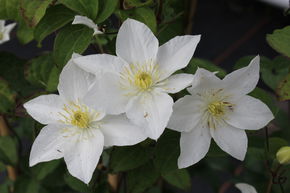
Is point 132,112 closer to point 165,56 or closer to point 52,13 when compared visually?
point 165,56

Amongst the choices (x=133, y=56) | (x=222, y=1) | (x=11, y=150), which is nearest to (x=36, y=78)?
(x=11, y=150)

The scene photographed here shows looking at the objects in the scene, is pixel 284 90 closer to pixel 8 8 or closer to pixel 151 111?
pixel 151 111

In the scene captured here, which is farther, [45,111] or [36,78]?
[36,78]

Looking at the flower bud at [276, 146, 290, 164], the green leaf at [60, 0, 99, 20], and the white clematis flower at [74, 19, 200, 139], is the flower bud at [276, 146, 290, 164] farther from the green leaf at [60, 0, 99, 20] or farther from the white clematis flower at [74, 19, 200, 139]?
the green leaf at [60, 0, 99, 20]

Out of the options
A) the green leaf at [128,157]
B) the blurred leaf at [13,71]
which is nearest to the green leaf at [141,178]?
the green leaf at [128,157]

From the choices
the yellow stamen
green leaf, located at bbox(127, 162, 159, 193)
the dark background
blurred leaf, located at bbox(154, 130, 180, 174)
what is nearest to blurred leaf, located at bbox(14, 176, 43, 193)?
green leaf, located at bbox(127, 162, 159, 193)

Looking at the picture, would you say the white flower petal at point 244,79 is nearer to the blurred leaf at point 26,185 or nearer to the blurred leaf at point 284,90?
the blurred leaf at point 284,90
